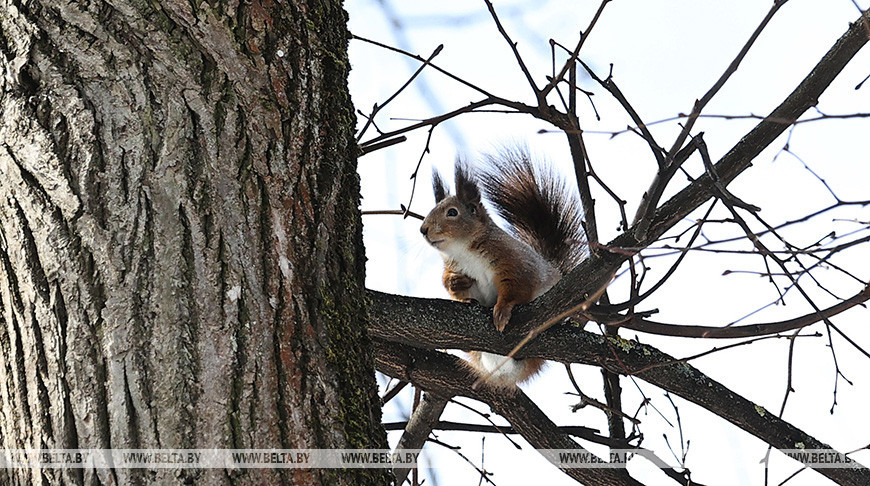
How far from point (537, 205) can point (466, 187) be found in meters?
0.23

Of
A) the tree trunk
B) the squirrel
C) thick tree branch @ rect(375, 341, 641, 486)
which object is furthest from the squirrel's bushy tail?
the tree trunk

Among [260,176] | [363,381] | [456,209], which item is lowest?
[363,381]

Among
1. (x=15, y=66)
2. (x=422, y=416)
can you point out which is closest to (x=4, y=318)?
(x=15, y=66)

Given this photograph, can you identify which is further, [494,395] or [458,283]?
[458,283]

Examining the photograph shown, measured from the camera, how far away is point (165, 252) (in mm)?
998

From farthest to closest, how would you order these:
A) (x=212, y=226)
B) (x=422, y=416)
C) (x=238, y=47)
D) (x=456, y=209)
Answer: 1. (x=456, y=209)
2. (x=422, y=416)
3. (x=238, y=47)
4. (x=212, y=226)

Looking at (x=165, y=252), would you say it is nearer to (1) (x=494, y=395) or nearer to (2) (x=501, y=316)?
(2) (x=501, y=316)

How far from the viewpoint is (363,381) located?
44.9 inches

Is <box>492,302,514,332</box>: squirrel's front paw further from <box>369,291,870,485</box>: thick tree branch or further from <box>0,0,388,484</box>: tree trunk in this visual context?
<box>0,0,388,484</box>: tree trunk

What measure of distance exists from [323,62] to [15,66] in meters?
0.41

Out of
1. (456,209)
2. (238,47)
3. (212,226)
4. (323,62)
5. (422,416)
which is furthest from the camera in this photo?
(456,209)

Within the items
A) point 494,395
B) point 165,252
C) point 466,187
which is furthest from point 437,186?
point 165,252

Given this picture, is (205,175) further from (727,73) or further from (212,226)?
(727,73)

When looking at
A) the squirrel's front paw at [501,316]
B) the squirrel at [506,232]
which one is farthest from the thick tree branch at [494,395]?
the squirrel's front paw at [501,316]
